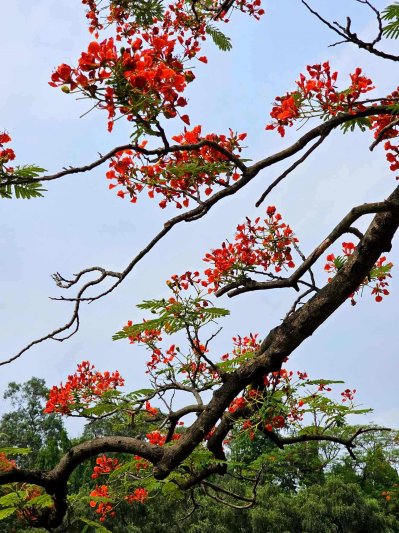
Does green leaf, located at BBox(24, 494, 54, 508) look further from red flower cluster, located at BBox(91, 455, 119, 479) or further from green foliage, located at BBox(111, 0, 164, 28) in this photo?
green foliage, located at BBox(111, 0, 164, 28)

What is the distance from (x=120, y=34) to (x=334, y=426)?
507cm

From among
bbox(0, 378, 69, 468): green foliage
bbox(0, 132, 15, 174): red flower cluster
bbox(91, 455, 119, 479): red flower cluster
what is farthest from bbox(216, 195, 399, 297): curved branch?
bbox(0, 378, 69, 468): green foliage

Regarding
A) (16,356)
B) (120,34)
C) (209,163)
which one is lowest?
(16,356)

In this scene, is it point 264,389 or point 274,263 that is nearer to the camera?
point 264,389

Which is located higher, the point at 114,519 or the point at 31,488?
the point at 114,519

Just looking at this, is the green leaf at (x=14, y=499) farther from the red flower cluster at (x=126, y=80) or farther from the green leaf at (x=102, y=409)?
the red flower cluster at (x=126, y=80)

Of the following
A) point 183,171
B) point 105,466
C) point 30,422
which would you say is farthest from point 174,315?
point 30,422

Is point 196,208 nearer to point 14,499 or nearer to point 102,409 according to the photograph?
point 102,409

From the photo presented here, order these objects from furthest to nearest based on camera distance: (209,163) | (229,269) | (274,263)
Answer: (274,263) → (229,269) → (209,163)

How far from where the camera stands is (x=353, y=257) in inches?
138

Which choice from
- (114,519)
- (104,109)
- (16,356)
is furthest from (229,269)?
(114,519)

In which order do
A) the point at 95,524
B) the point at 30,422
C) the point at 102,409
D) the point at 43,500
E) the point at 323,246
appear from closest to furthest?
the point at 323,246 → the point at 43,500 → the point at 95,524 → the point at 102,409 → the point at 30,422

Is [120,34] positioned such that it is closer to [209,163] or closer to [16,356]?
[209,163]

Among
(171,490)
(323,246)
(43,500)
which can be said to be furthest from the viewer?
(171,490)
